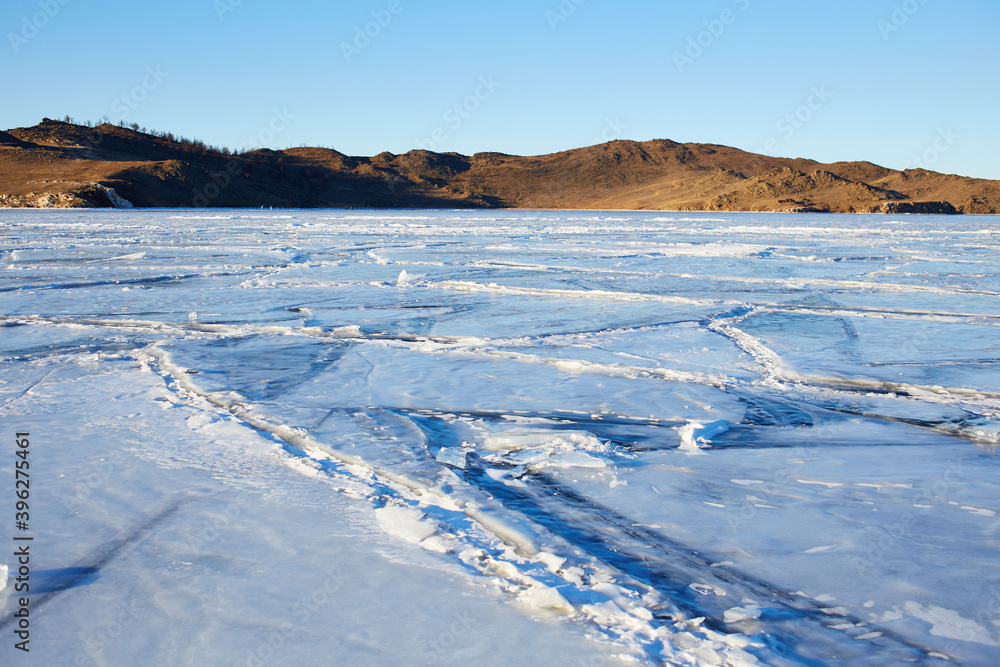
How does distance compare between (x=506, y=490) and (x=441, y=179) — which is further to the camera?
(x=441, y=179)

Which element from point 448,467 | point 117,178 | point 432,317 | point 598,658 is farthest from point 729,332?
point 117,178

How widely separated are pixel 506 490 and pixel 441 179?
11076 centimetres

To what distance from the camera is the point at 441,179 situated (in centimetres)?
10994

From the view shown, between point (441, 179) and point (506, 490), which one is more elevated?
point (441, 179)

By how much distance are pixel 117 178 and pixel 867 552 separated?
5355 cm

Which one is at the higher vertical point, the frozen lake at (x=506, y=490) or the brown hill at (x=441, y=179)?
the brown hill at (x=441, y=179)

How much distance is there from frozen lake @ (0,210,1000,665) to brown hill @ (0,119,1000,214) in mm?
44186

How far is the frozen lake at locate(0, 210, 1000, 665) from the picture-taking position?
4.89 feet

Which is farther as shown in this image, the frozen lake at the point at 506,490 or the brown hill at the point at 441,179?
the brown hill at the point at 441,179

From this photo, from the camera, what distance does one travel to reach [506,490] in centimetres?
221

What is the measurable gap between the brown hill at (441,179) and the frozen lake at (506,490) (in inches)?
1740

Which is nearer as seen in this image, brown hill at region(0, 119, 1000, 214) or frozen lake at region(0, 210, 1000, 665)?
frozen lake at region(0, 210, 1000, 665)

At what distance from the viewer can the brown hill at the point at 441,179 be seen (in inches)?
1975

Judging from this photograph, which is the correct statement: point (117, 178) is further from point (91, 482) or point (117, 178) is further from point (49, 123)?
point (91, 482)
